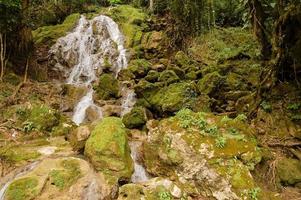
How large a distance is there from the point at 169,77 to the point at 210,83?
1.70 m

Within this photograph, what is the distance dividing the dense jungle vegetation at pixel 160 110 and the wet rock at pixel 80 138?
0.11 feet

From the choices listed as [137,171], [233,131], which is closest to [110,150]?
[137,171]

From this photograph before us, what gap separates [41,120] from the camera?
941 cm

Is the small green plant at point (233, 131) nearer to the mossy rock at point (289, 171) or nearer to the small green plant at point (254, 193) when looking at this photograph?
the mossy rock at point (289, 171)

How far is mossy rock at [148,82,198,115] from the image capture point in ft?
34.9

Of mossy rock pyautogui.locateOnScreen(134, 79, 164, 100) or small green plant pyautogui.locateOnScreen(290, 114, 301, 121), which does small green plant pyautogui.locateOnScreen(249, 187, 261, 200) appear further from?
mossy rock pyautogui.locateOnScreen(134, 79, 164, 100)

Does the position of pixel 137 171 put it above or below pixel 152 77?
below

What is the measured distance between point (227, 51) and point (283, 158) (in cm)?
781

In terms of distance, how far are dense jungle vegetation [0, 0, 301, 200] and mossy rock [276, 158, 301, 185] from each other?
2 cm

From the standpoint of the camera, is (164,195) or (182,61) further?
(182,61)

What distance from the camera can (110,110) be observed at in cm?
1182

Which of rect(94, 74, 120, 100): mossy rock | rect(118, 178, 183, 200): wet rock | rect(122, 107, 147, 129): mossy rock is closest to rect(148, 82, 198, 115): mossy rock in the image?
rect(122, 107, 147, 129): mossy rock

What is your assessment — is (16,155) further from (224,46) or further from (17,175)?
(224,46)

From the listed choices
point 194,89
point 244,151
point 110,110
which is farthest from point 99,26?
point 244,151
